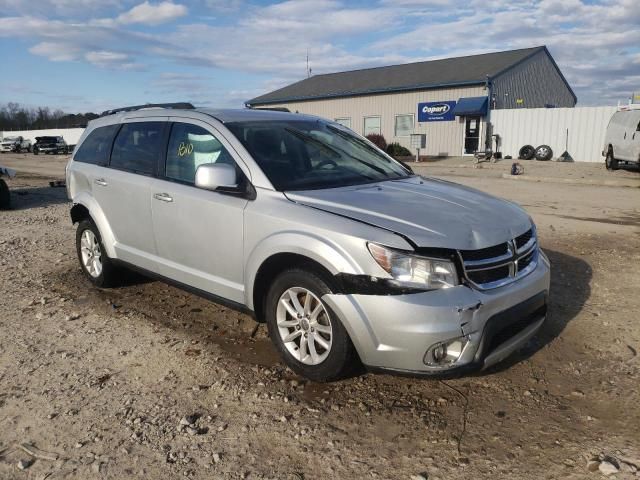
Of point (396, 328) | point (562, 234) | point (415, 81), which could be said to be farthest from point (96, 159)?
point (415, 81)

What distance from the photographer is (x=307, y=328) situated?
11.6ft

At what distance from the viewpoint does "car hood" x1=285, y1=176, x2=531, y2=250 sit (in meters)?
3.22

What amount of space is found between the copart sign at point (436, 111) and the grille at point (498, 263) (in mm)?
27919

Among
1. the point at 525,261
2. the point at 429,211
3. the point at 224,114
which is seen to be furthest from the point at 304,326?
the point at 224,114

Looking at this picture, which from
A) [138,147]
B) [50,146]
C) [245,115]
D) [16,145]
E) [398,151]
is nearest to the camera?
[245,115]

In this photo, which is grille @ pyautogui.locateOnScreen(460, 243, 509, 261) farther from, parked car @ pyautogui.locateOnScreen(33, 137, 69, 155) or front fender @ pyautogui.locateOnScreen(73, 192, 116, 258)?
parked car @ pyautogui.locateOnScreen(33, 137, 69, 155)

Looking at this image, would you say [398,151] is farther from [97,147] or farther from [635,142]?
[97,147]

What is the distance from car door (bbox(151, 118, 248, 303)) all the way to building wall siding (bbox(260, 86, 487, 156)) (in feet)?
87.1

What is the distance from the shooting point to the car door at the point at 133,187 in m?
4.72

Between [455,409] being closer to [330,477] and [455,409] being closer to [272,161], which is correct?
[330,477]

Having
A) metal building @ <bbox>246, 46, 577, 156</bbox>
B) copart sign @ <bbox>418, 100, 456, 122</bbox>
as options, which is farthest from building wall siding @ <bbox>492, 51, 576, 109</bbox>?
copart sign @ <bbox>418, 100, 456, 122</bbox>

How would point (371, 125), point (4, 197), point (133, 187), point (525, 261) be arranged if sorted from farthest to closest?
point (371, 125)
point (4, 197)
point (133, 187)
point (525, 261)

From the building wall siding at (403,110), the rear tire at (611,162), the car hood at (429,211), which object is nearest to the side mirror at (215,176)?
the car hood at (429,211)

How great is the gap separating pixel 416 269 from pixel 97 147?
3.91 m
